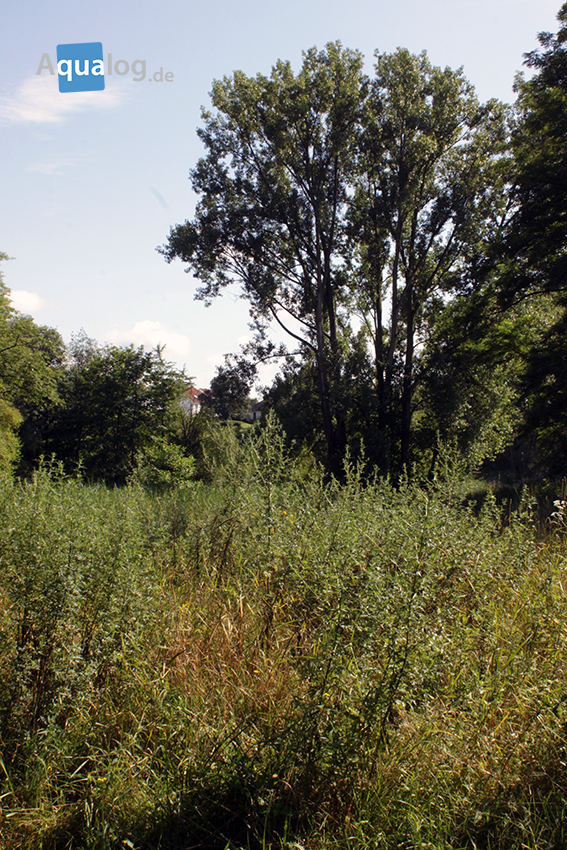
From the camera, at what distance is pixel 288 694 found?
337 centimetres

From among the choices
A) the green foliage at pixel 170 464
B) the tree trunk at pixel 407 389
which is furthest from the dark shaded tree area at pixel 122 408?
the tree trunk at pixel 407 389

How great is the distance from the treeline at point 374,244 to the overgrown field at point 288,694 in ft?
47.2

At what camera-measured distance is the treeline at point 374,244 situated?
19281mm

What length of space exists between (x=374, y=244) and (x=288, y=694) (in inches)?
772

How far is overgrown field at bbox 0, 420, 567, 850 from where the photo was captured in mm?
2664

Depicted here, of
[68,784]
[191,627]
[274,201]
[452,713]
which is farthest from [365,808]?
[274,201]

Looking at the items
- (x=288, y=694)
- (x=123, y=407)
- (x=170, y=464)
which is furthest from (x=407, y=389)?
(x=288, y=694)

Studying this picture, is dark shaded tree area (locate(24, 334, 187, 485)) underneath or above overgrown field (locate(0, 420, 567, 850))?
above

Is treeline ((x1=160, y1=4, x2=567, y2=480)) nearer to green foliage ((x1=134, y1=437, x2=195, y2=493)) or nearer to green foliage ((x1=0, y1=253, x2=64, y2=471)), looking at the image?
green foliage ((x1=134, y1=437, x2=195, y2=493))

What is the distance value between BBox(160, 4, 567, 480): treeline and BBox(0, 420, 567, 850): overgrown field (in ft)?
47.2

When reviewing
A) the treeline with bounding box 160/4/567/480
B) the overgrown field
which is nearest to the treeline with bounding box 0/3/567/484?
the treeline with bounding box 160/4/567/480

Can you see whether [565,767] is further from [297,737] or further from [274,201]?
[274,201]

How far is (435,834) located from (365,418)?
18.6 metres

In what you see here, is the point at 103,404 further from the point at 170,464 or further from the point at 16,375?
the point at 170,464
